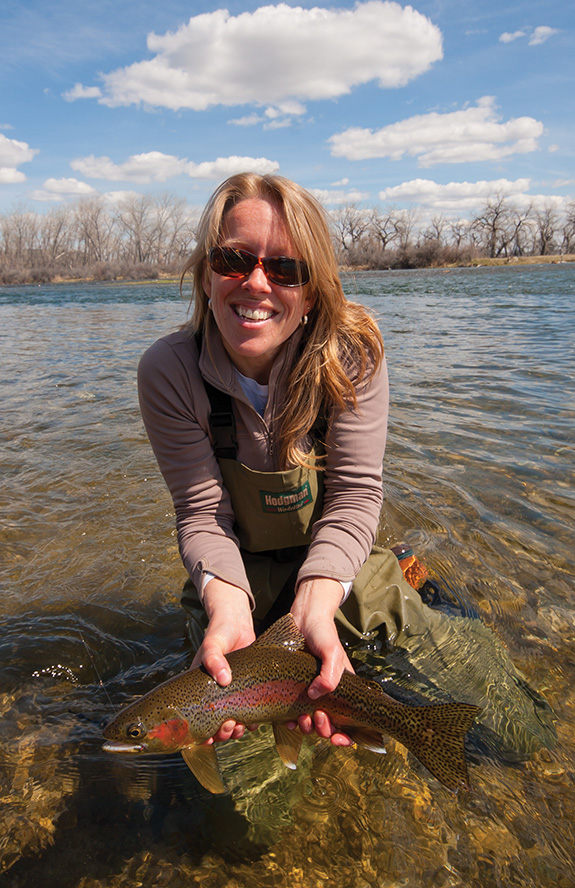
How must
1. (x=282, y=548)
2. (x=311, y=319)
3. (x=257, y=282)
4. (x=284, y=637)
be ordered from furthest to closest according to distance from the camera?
(x=282, y=548) → (x=311, y=319) → (x=257, y=282) → (x=284, y=637)

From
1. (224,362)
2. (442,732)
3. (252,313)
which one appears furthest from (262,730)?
(252,313)

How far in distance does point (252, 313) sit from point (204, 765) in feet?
5.88

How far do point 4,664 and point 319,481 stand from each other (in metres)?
2.04

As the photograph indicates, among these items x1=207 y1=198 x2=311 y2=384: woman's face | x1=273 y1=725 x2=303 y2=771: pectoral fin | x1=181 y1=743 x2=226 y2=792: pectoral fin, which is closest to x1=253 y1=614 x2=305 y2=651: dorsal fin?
x1=273 y1=725 x2=303 y2=771: pectoral fin

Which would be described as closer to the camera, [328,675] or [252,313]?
[328,675]

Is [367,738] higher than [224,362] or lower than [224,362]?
lower

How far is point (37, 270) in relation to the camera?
82.3m

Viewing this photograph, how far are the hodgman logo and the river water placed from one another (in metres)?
1.06

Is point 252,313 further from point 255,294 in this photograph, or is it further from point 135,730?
point 135,730

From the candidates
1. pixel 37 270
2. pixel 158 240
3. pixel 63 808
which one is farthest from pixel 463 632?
pixel 158 240

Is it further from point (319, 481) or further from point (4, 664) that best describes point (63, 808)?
point (319, 481)

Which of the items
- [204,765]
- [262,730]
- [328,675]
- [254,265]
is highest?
[254,265]

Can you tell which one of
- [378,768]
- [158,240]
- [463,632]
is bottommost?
[378,768]

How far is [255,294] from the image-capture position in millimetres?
2531
